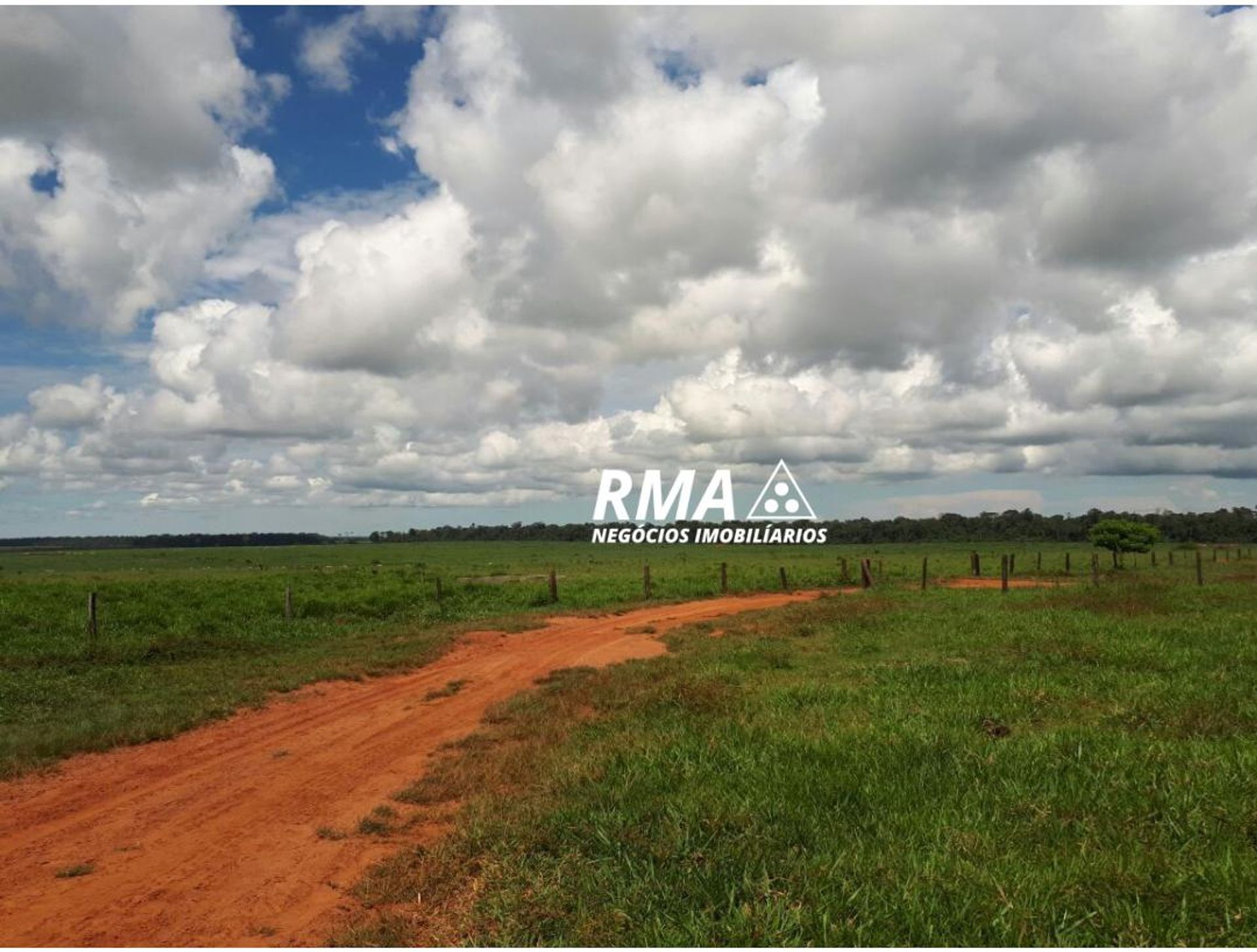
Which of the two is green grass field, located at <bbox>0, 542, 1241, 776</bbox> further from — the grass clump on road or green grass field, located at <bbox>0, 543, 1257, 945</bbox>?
the grass clump on road

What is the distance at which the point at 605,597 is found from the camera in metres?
35.2

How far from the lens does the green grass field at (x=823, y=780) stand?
197 inches

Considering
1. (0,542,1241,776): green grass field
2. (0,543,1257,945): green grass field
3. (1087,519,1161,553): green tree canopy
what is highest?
(1087,519,1161,553): green tree canopy

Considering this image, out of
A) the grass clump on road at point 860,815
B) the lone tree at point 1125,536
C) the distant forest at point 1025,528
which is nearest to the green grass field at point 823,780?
the grass clump on road at point 860,815

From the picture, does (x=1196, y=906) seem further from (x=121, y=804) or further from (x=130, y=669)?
(x=130, y=669)

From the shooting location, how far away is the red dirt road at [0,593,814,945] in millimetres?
6055

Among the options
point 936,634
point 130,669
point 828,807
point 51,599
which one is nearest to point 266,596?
point 51,599

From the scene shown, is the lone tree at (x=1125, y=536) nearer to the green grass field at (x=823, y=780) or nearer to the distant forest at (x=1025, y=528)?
the green grass field at (x=823, y=780)

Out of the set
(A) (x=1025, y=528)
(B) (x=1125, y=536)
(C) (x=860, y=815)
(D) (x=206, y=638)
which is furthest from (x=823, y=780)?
(A) (x=1025, y=528)

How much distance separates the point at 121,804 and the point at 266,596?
2326cm

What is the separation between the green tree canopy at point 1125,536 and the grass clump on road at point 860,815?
5100cm

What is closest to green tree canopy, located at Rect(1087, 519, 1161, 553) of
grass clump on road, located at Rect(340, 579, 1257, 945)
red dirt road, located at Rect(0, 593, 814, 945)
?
grass clump on road, located at Rect(340, 579, 1257, 945)

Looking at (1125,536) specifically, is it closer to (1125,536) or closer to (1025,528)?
(1125,536)

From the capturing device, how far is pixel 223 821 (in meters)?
8.27
